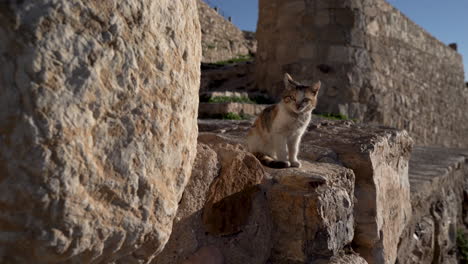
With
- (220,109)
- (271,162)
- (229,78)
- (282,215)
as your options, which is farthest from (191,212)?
(229,78)

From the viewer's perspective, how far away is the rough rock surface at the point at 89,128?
0.75 m

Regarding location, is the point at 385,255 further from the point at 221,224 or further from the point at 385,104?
the point at 385,104

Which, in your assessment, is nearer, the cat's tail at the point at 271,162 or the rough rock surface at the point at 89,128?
the rough rock surface at the point at 89,128

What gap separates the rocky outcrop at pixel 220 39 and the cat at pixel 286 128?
27.9 ft

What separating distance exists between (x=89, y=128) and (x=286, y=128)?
1239 millimetres

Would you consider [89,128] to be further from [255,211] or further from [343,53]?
[343,53]

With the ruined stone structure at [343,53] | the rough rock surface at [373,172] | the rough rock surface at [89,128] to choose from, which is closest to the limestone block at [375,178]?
the rough rock surface at [373,172]

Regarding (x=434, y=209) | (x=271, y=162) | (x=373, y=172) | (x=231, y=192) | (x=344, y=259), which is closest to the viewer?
(x=231, y=192)

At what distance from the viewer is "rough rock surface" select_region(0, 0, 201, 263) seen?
2.46 feet

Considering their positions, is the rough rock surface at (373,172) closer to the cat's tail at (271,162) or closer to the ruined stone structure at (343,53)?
the cat's tail at (271,162)

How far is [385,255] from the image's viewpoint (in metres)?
2.20

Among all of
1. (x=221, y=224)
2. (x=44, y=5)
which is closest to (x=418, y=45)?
(x=221, y=224)

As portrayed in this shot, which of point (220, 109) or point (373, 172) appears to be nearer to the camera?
point (373, 172)

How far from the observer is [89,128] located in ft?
2.76
